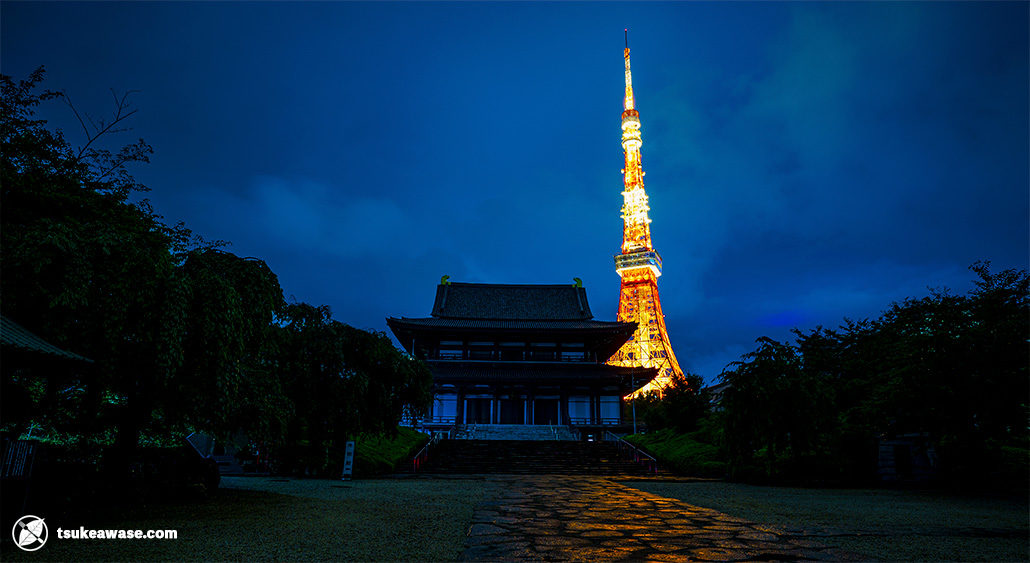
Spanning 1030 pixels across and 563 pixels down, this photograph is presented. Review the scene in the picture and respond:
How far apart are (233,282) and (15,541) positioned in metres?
4.21

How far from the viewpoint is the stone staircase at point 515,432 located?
99.7 ft

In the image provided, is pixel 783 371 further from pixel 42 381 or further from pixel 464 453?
pixel 42 381

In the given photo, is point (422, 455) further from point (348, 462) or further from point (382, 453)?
point (348, 462)

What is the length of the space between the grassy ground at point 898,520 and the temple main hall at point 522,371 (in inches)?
822

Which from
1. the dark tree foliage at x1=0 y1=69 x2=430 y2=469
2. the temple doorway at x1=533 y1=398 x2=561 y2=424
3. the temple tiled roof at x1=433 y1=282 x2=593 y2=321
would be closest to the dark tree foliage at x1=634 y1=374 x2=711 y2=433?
the temple doorway at x1=533 y1=398 x2=561 y2=424

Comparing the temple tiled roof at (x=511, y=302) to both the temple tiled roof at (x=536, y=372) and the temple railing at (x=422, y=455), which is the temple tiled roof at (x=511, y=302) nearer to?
the temple tiled roof at (x=536, y=372)

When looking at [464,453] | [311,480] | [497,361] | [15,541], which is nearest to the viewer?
[15,541]

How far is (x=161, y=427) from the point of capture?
9.57 meters

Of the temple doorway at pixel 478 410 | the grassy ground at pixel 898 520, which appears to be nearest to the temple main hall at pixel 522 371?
the temple doorway at pixel 478 410

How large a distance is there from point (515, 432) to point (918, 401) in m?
20.9

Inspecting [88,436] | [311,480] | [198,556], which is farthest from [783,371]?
[88,436]

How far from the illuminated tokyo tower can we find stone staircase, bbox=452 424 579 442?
22.8 meters

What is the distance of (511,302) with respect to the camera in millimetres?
43812

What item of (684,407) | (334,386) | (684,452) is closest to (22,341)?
(334,386)
